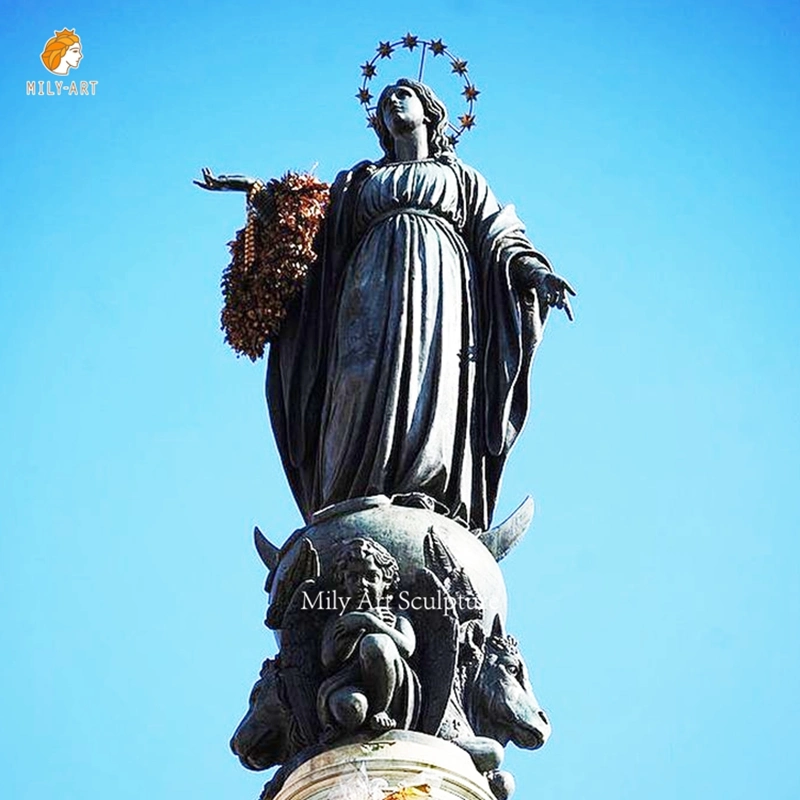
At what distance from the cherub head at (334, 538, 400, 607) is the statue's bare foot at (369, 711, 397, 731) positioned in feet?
2.17

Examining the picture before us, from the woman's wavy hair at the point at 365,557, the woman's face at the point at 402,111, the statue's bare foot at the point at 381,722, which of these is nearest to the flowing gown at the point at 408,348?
the woman's face at the point at 402,111

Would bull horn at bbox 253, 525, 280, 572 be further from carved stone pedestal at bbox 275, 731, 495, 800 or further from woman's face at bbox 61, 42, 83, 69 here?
woman's face at bbox 61, 42, 83, 69

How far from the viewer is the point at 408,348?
12594 millimetres

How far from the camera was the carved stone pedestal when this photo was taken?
10312mm

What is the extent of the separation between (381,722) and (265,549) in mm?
2347

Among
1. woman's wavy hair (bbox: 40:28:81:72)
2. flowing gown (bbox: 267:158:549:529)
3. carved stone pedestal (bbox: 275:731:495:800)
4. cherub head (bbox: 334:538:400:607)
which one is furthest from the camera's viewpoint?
woman's wavy hair (bbox: 40:28:81:72)

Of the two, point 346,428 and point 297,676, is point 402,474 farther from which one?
point 297,676

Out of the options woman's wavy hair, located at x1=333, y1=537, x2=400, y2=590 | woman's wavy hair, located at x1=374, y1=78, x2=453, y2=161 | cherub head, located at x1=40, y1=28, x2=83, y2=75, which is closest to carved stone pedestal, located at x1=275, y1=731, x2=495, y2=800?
woman's wavy hair, located at x1=333, y1=537, x2=400, y2=590

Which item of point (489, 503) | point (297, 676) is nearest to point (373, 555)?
point (297, 676)

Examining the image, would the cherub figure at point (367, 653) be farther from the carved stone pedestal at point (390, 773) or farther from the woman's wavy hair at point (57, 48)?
the woman's wavy hair at point (57, 48)

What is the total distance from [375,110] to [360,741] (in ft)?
18.4

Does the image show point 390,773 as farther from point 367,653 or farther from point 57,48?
point 57,48

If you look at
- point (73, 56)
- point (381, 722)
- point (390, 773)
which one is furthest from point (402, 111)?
point (73, 56)

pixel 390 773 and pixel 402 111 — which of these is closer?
pixel 390 773
